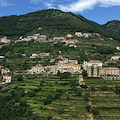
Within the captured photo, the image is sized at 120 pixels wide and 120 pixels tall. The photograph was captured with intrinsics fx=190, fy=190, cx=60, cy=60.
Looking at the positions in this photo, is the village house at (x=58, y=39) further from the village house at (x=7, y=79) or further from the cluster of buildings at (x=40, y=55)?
the village house at (x=7, y=79)

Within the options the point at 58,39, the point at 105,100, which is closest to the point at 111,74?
the point at 105,100

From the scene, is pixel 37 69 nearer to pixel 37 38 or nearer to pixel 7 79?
pixel 7 79

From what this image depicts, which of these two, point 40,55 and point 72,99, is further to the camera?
point 40,55

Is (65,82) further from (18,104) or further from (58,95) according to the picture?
(18,104)

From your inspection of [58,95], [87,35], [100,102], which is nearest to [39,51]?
[87,35]

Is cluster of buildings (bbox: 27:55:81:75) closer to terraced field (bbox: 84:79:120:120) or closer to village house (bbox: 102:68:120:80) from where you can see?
village house (bbox: 102:68:120:80)

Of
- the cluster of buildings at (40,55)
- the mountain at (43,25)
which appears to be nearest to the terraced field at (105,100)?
the cluster of buildings at (40,55)

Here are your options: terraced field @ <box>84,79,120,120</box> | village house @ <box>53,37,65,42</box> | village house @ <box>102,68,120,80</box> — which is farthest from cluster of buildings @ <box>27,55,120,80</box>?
village house @ <box>53,37,65,42</box>

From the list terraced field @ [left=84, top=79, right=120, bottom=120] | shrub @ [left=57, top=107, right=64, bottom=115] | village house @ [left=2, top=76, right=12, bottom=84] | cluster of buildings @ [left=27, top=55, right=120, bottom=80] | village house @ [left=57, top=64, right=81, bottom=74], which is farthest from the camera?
village house @ [left=57, top=64, right=81, bottom=74]
